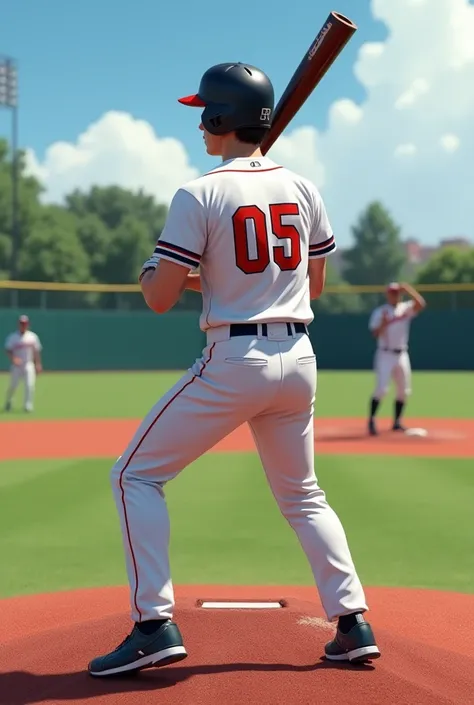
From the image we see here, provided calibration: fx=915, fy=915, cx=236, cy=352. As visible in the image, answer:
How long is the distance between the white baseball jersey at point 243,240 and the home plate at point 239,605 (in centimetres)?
139

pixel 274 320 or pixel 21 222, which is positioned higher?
pixel 21 222

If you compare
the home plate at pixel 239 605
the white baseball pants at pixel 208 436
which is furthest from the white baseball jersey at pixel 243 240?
the home plate at pixel 239 605

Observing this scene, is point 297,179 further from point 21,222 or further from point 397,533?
point 21,222

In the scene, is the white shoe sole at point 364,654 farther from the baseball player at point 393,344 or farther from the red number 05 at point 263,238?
the baseball player at point 393,344

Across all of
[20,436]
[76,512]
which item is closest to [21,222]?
[20,436]

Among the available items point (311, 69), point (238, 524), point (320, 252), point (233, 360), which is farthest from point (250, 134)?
point (238, 524)

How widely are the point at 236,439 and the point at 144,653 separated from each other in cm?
965

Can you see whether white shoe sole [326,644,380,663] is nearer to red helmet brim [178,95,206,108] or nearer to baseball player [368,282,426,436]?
red helmet brim [178,95,206,108]

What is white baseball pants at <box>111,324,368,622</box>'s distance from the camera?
10.5 feet

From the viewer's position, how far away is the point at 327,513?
3.47 m

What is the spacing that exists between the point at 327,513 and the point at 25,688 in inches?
49.2

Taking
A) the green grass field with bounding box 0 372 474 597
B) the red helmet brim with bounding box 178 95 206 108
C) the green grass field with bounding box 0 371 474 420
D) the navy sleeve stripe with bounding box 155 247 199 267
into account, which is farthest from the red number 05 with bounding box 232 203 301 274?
the green grass field with bounding box 0 371 474 420

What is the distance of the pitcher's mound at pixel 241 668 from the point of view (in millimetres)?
3020

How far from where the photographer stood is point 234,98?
3324mm
